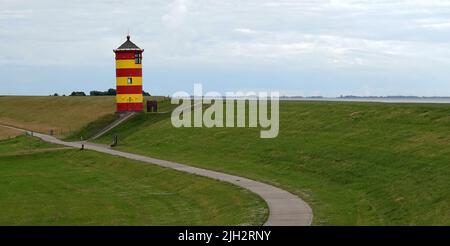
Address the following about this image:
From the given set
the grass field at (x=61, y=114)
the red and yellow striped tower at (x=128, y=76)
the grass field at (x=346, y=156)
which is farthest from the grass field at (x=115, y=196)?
the grass field at (x=61, y=114)

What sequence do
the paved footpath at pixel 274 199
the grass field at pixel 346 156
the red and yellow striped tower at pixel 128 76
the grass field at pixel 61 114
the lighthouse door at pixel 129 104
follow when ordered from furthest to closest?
the grass field at pixel 61 114 → the lighthouse door at pixel 129 104 → the red and yellow striped tower at pixel 128 76 → the grass field at pixel 346 156 → the paved footpath at pixel 274 199

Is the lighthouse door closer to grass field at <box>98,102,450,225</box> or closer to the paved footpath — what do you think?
grass field at <box>98,102,450,225</box>

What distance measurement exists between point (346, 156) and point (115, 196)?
1105 cm

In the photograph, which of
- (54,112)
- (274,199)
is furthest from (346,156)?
(54,112)

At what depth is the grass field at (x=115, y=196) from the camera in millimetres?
29062

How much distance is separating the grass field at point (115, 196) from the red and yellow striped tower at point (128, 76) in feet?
78.3

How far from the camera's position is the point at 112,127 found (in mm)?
72562

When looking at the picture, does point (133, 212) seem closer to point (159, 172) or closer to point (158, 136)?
point (159, 172)

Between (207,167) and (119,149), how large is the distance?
1635 cm

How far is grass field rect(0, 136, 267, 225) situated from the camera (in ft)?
95.3

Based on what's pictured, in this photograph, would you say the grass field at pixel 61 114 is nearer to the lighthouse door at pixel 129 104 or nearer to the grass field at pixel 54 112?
the grass field at pixel 54 112

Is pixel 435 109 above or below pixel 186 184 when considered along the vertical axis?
above

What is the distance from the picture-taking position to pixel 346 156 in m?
37.5
